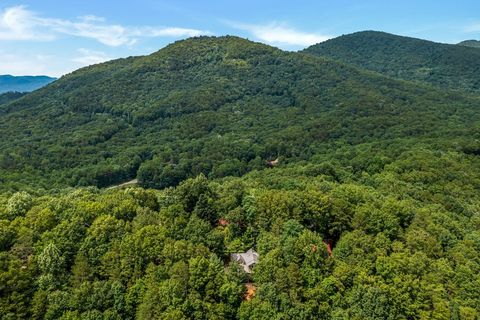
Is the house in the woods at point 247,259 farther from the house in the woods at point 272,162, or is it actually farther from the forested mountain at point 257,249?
the house in the woods at point 272,162

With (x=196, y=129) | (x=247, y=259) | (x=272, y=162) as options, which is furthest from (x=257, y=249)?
(x=196, y=129)

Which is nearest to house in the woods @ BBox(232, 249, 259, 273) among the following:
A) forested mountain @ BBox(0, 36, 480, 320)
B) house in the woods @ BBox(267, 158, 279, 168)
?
forested mountain @ BBox(0, 36, 480, 320)

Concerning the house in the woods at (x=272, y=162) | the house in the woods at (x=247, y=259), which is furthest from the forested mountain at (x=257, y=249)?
Result: the house in the woods at (x=272, y=162)

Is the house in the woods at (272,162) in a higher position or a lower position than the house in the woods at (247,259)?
lower

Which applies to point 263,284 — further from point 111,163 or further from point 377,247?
point 111,163

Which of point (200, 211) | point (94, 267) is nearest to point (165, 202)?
point (200, 211)

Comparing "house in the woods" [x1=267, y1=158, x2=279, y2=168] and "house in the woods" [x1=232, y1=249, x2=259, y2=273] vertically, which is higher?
"house in the woods" [x1=232, y1=249, x2=259, y2=273]

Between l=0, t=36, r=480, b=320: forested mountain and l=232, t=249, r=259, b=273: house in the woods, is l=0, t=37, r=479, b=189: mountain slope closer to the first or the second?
l=0, t=36, r=480, b=320: forested mountain
